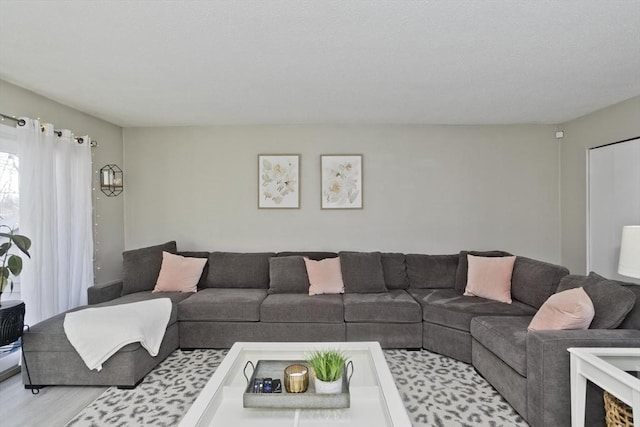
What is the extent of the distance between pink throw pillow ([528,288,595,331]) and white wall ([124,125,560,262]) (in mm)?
2086

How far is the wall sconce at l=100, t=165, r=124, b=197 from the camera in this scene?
421cm

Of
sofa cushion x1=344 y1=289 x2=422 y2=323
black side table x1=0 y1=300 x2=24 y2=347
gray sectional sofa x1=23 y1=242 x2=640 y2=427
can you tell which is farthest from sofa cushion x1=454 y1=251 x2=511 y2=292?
black side table x1=0 y1=300 x2=24 y2=347

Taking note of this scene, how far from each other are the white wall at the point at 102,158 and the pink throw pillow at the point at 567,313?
450cm

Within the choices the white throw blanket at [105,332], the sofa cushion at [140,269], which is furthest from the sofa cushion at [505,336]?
the sofa cushion at [140,269]

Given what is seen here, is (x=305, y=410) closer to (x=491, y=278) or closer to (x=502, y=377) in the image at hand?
(x=502, y=377)

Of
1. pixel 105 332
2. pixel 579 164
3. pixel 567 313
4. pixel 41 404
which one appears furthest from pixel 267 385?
pixel 579 164

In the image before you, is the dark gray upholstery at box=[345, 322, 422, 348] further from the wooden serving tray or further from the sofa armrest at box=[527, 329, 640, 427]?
the wooden serving tray

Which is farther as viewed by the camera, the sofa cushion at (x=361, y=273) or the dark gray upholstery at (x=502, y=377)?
the sofa cushion at (x=361, y=273)

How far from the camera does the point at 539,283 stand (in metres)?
3.17

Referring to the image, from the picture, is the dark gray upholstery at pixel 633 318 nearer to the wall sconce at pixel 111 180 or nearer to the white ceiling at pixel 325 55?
the white ceiling at pixel 325 55

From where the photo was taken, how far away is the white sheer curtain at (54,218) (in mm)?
3043

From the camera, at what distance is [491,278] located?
355 centimetres

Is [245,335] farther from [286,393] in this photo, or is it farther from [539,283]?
[539,283]

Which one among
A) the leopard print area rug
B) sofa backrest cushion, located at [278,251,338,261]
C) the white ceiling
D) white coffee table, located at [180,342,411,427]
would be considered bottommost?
the leopard print area rug
